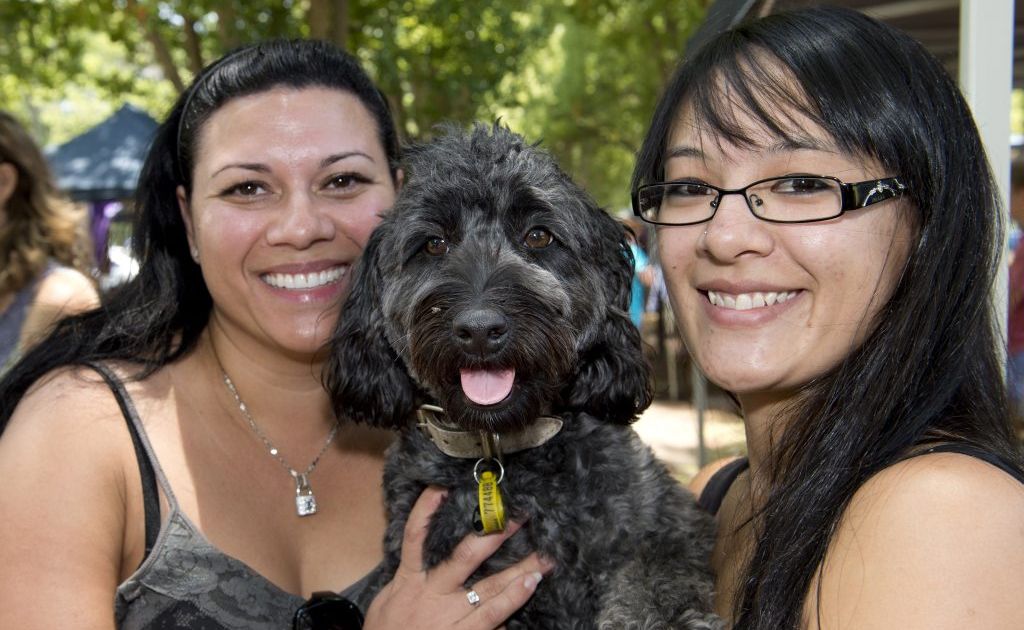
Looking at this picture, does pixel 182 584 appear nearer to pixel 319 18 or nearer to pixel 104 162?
pixel 319 18

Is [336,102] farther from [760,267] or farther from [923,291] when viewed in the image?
[923,291]

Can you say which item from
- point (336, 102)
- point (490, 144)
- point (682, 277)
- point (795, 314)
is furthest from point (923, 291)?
point (336, 102)

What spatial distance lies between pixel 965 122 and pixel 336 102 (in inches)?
76.9

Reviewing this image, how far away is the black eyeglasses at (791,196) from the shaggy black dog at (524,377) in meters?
0.59

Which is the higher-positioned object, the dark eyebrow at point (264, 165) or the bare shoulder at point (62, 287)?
the dark eyebrow at point (264, 165)

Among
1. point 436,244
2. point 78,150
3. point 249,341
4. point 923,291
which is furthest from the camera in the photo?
point 78,150

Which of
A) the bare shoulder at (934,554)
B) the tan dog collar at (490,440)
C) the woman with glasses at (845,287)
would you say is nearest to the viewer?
the bare shoulder at (934,554)

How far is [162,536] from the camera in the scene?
2.69 metres

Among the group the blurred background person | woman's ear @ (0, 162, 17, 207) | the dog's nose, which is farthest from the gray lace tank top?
woman's ear @ (0, 162, 17, 207)

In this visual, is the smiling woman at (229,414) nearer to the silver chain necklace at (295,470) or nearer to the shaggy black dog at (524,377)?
the silver chain necklace at (295,470)

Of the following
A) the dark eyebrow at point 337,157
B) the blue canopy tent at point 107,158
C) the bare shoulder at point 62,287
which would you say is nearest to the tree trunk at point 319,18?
the bare shoulder at point 62,287

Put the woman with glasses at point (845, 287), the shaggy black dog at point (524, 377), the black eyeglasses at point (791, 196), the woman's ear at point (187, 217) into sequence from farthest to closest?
the woman's ear at point (187, 217) → the shaggy black dog at point (524, 377) → the black eyeglasses at point (791, 196) → the woman with glasses at point (845, 287)

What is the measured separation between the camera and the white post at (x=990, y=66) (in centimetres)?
270

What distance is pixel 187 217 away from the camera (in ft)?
10.8
